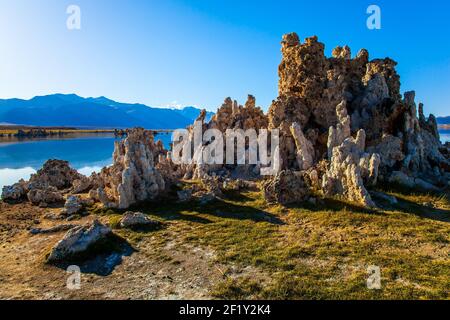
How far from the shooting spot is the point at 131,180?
2814 centimetres

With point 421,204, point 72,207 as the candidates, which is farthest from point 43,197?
point 421,204

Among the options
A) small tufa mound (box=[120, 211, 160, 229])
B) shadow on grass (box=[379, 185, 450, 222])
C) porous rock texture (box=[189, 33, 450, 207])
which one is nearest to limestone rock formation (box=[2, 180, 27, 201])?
small tufa mound (box=[120, 211, 160, 229])

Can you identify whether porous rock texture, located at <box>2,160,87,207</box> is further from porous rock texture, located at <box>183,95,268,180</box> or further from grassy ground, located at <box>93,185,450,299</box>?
porous rock texture, located at <box>183,95,268,180</box>

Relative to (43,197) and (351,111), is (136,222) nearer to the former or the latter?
(43,197)

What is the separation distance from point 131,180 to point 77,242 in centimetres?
1015

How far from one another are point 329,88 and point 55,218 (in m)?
30.9

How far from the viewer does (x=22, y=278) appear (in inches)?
622

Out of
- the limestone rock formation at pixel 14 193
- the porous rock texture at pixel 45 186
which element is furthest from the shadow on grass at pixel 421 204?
the limestone rock formation at pixel 14 193

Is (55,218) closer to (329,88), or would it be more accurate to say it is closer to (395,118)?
(329,88)

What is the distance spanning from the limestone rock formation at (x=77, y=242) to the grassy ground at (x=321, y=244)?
2.12 metres

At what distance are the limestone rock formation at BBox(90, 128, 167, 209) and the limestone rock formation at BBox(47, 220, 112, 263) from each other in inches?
287

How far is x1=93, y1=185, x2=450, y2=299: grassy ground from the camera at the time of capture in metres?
12.8
